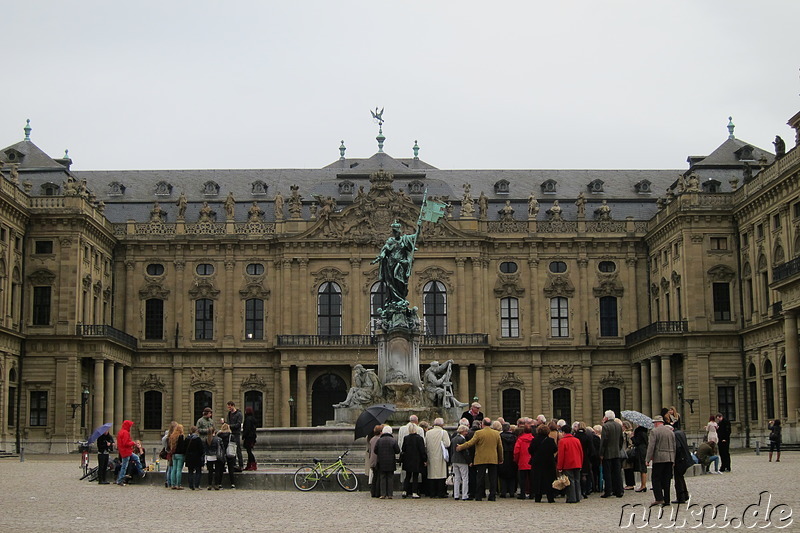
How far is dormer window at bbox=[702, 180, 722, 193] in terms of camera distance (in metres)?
62.1

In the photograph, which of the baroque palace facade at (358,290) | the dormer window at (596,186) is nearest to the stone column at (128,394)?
the baroque palace facade at (358,290)

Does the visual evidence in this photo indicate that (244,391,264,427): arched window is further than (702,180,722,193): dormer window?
Yes

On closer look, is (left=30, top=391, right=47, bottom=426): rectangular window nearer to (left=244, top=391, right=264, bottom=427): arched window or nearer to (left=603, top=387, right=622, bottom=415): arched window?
(left=244, top=391, right=264, bottom=427): arched window

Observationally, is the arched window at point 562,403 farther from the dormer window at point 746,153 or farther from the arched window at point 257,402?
the arched window at point 257,402

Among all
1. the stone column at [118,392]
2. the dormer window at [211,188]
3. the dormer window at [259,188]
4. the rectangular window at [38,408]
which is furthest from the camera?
the dormer window at [259,188]

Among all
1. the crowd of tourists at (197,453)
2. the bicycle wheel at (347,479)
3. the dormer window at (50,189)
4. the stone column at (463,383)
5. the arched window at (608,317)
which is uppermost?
the dormer window at (50,189)

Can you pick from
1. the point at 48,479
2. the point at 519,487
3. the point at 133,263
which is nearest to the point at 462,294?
the point at 133,263

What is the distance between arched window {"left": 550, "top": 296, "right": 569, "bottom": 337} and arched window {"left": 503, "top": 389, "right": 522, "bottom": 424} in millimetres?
3963

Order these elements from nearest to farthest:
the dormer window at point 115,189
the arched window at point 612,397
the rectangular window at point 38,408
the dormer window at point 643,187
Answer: the rectangular window at point 38,408, the arched window at point 612,397, the dormer window at point 115,189, the dormer window at point 643,187

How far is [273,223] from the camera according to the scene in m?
67.4

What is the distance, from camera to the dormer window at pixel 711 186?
6212 centimetres

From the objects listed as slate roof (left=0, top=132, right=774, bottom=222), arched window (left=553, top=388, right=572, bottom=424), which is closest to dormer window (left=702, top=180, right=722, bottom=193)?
slate roof (left=0, top=132, right=774, bottom=222)

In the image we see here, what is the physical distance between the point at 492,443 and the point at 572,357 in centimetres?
4391

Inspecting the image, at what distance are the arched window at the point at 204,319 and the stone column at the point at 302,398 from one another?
6176mm
